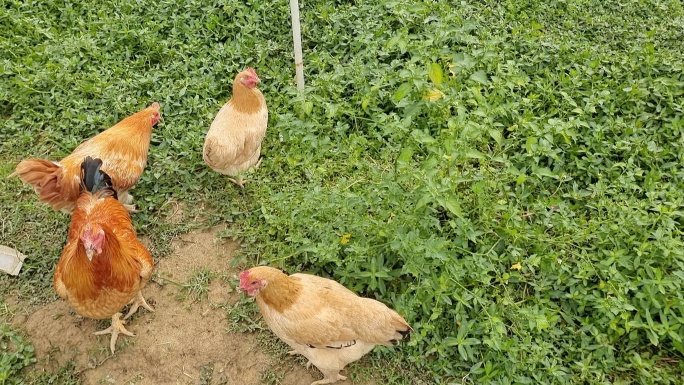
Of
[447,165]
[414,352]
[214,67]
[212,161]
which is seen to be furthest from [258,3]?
[414,352]

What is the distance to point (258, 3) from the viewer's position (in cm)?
590

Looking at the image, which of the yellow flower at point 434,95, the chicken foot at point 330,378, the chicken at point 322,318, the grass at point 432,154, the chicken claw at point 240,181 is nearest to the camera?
the chicken at point 322,318

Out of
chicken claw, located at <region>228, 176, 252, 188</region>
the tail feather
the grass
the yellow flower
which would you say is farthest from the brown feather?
Answer: the yellow flower

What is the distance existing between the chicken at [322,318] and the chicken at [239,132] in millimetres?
1369

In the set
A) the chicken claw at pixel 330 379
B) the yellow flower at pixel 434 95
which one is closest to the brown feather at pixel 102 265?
the chicken claw at pixel 330 379

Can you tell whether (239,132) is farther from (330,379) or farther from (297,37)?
(330,379)

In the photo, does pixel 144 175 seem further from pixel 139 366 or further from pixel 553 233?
pixel 553 233

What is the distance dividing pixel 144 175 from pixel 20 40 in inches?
96.5

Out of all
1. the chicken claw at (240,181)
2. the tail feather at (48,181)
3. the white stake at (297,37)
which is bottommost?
the chicken claw at (240,181)

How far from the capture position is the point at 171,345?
400 cm

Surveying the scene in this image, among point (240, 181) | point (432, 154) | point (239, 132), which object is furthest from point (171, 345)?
point (432, 154)

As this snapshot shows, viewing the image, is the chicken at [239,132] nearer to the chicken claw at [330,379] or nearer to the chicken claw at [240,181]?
the chicken claw at [240,181]

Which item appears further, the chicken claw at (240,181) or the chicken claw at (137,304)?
the chicken claw at (240,181)

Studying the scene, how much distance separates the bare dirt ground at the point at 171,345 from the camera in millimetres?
3861
